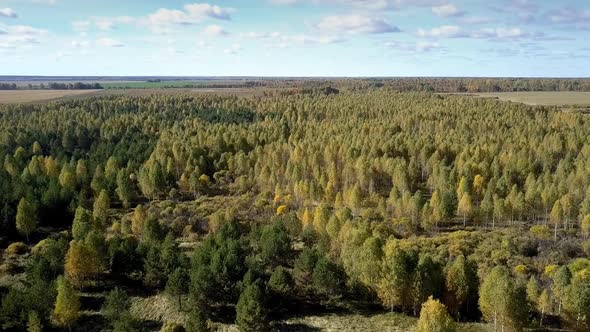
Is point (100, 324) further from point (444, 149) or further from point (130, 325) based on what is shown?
point (444, 149)

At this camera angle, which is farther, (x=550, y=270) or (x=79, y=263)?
(x=550, y=270)

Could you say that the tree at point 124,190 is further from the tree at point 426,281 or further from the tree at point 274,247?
the tree at point 426,281

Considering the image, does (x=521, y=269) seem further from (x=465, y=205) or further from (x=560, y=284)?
(x=465, y=205)

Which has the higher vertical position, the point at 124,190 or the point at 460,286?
the point at 124,190

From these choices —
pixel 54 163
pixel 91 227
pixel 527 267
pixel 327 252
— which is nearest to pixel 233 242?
pixel 327 252

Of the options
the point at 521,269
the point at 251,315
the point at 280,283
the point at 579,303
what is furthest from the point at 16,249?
the point at 579,303

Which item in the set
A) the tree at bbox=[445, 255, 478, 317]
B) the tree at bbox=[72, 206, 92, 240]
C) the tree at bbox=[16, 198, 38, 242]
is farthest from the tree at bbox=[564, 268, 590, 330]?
the tree at bbox=[16, 198, 38, 242]
